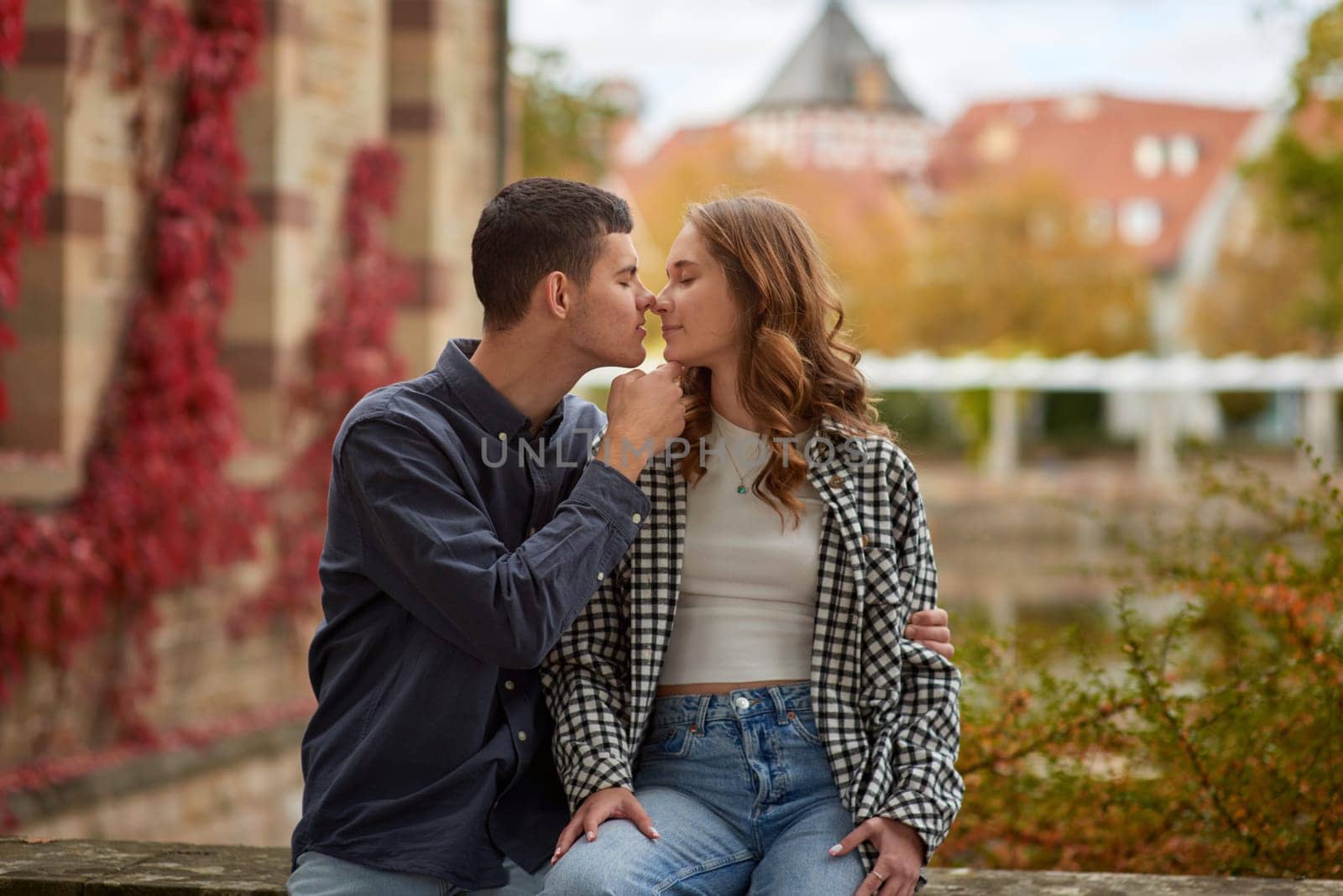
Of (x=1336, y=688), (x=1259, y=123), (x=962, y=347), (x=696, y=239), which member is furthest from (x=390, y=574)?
(x=1259, y=123)

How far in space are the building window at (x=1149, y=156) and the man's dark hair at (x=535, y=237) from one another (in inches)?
1991

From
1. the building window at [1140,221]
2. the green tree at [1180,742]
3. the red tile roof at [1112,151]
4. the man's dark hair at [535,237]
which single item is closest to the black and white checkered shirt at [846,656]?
the man's dark hair at [535,237]

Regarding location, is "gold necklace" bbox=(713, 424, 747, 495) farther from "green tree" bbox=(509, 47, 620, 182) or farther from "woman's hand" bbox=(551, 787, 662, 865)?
"green tree" bbox=(509, 47, 620, 182)

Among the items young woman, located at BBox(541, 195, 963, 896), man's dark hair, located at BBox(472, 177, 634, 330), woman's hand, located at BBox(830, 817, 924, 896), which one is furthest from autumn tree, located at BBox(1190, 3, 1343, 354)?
woman's hand, located at BBox(830, 817, 924, 896)

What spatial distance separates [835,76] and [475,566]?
75579 mm

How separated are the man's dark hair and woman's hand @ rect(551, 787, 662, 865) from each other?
0.84m

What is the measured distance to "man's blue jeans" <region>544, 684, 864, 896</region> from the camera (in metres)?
2.43

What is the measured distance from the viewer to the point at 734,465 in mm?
2777

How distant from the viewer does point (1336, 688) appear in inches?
135

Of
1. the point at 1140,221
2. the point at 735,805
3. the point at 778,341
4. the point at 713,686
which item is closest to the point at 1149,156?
the point at 1140,221

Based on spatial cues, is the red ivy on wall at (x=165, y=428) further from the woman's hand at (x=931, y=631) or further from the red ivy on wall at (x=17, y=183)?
the woman's hand at (x=931, y=631)

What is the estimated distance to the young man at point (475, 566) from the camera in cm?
246

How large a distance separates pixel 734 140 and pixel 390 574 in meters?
37.4

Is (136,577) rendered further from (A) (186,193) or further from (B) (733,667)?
(B) (733,667)
